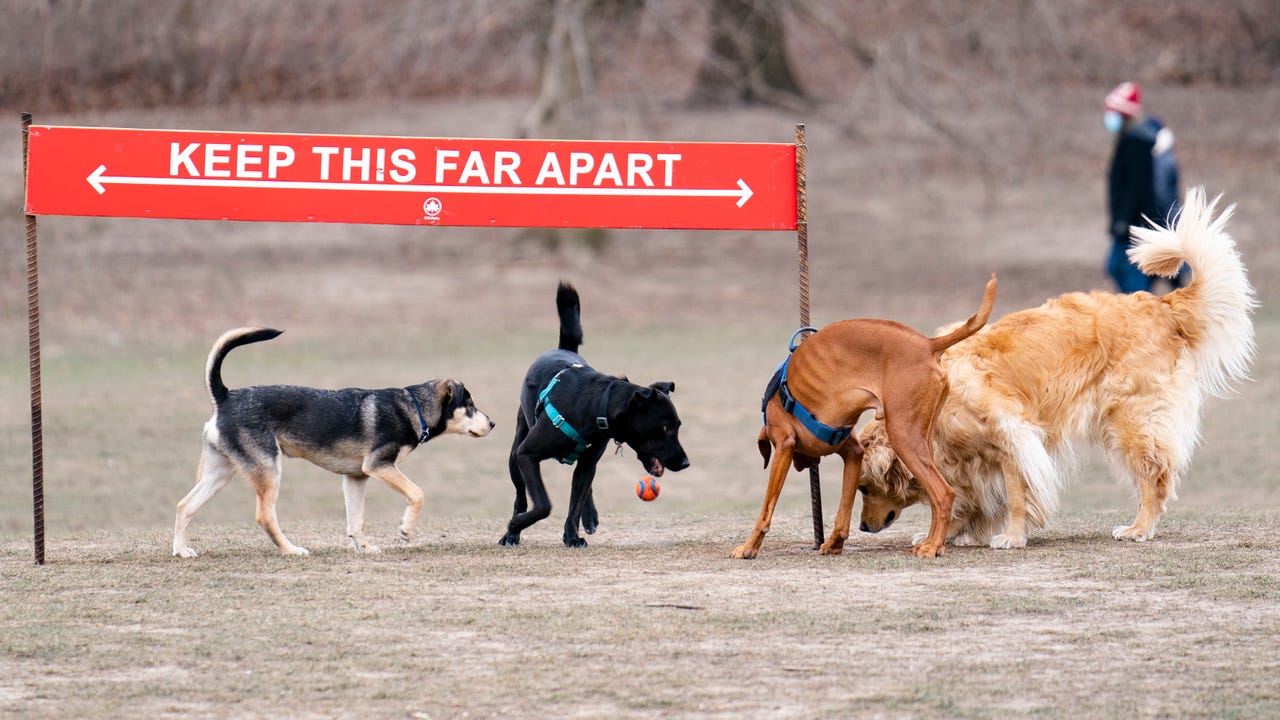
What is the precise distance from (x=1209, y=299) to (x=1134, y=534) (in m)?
1.39

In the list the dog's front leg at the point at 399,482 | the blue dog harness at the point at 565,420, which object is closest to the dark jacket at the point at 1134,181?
the blue dog harness at the point at 565,420

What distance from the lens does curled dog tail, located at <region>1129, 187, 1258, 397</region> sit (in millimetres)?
8445

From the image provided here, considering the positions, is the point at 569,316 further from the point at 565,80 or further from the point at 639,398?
the point at 565,80

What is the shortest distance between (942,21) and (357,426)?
21.8 meters

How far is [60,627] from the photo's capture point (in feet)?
21.2

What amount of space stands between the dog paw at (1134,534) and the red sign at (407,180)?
2607 millimetres

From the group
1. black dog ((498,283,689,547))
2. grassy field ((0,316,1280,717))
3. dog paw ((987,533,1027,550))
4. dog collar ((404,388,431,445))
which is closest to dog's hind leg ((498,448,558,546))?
black dog ((498,283,689,547))

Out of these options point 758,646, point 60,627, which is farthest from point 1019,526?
point 60,627

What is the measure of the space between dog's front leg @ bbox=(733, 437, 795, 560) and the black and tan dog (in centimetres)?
172

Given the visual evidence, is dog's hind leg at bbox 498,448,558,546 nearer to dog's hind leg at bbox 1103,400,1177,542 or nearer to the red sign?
the red sign

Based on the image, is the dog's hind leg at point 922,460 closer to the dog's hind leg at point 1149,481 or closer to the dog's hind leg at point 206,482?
the dog's hind leg at point 1149,481

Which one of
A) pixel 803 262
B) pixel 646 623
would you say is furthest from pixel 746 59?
pixel 646 623

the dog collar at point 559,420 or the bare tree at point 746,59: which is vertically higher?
the bare tree at point 746,59

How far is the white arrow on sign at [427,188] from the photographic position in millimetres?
8227
